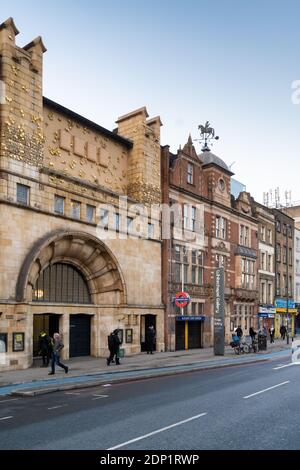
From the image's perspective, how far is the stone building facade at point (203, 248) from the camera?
1390 inches

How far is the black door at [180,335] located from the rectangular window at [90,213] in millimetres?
11771

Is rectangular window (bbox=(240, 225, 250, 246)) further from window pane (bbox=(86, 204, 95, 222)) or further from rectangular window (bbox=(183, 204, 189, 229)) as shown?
window pane (bbox=(86, 204, 95, 222))

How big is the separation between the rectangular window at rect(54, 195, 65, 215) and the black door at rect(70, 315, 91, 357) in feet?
20.3

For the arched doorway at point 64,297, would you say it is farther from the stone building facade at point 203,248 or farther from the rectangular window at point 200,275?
the rectangular window at point 200,275

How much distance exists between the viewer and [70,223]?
88.0 feet

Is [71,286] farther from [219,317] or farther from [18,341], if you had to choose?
[219,317]

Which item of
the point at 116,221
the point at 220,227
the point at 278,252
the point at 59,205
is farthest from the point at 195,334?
the point at 278,252

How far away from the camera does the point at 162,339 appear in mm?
33750

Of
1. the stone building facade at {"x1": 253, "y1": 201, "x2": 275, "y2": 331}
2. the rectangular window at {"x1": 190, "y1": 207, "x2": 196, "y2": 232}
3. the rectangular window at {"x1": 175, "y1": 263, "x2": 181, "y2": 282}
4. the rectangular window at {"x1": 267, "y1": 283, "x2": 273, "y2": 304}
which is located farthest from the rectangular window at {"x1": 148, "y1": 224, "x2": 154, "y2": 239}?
the rectangular window at {"x1": 267, "y1": 283, "x2": 273, "y2": 304}

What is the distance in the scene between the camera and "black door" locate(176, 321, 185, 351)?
35906 millimetres

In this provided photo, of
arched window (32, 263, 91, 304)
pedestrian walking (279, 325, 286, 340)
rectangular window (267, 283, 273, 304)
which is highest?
arched window (32, 263, 91, 304)
